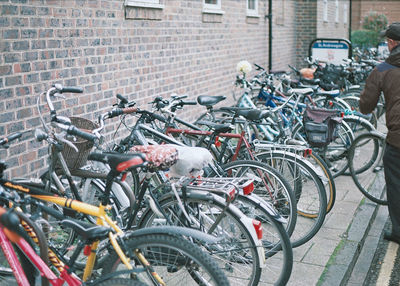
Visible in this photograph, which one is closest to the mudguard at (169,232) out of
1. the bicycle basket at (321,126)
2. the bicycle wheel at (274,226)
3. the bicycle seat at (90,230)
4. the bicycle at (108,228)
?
the bicycle at (108,228)

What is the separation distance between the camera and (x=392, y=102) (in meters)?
4.93

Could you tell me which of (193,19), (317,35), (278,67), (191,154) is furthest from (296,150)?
(317,35)

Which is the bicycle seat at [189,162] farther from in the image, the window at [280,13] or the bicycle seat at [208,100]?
the window at [280,13]

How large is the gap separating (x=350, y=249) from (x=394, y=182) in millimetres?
773

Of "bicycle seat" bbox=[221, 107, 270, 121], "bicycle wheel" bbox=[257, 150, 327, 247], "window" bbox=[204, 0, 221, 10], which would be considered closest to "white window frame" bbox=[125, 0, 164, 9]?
"window" bbox=[204, 0, 221, 10]

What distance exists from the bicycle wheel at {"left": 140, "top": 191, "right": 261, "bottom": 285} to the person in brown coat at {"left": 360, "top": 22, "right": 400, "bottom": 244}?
7.01 feet

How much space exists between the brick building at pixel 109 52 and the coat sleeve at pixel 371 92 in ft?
8.63

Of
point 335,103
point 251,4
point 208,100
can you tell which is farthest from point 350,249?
point 251,4

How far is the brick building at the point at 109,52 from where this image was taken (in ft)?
15.1

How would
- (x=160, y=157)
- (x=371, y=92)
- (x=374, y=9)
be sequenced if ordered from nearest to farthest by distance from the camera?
(x=160, y=157), (x=371, y=92), (x=374, y=9)

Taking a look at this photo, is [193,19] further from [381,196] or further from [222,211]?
[222,211]

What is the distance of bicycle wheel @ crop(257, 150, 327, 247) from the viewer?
466cm

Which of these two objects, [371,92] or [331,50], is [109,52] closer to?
[371,92]

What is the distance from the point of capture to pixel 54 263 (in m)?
2.95
